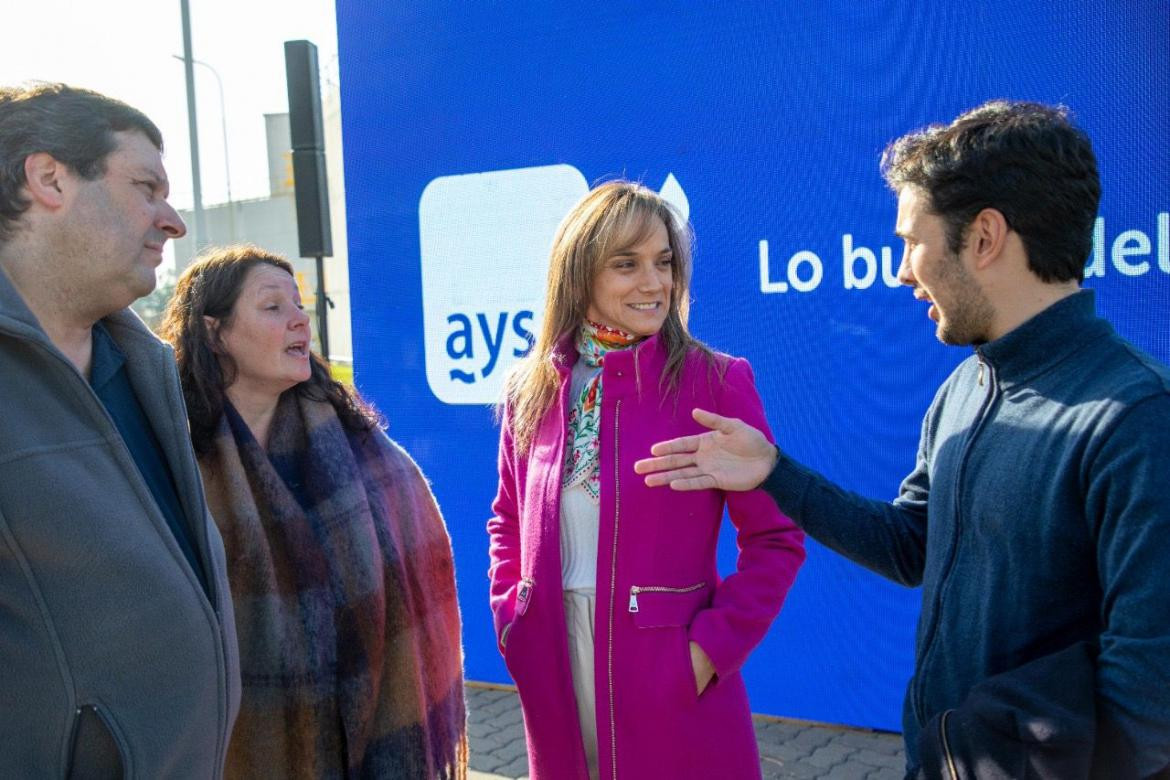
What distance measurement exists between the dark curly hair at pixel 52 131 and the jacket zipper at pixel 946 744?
1.67 m

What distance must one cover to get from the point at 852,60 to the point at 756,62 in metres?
0.39

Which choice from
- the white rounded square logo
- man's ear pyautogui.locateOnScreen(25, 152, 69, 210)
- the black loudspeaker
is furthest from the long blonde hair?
the black loudspeaker

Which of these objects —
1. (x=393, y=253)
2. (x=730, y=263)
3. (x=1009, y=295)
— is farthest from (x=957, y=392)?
(x=393, y=253)

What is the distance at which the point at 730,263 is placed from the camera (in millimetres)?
3986

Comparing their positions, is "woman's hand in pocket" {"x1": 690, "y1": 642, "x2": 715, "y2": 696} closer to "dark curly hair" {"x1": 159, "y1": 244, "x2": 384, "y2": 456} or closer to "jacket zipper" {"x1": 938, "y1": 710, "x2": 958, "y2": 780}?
"jacket zipper" {"x1": 938, "y1": 710, "x2": 958, "y2": 780}

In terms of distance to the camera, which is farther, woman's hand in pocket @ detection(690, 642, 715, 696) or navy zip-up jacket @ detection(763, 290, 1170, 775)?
woman's hand in pocket @ detection(690, 642, 715, 696)

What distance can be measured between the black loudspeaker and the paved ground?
2.80 meters

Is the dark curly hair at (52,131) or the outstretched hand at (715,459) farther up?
the dark curly hair at (52,131)

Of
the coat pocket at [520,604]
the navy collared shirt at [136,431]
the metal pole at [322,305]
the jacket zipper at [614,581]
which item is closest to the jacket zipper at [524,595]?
the coat pocket at [520,604]

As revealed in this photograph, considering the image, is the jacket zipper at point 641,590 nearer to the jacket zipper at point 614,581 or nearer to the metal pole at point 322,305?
the jacket zipper at point 614,581

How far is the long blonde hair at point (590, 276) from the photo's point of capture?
2.26 metres

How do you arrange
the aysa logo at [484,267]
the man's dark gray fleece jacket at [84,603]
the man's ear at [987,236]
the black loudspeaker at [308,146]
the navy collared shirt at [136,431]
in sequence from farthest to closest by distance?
the black loudspeaker at [308,146], the aysa logo at [484,267], the navy collared shirt at [136,431], the man's ear at [987,236], the man's dark gray fleece jacket at [84,603]

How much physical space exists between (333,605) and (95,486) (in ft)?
2.72

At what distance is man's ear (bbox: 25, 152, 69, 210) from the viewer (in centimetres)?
156
